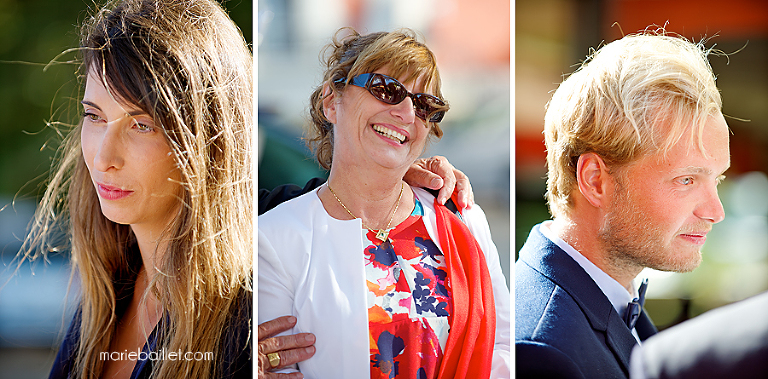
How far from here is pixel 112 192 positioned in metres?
2.84

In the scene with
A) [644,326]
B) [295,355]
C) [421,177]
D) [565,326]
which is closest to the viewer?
[565,326]

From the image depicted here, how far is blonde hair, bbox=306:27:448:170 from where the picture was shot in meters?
2.84

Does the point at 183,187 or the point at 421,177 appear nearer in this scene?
the point at 183,187

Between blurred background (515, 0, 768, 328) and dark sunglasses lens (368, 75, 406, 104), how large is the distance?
28.1 inches

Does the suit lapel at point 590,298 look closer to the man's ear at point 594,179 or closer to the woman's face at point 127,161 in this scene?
the man's ear at point 594,179

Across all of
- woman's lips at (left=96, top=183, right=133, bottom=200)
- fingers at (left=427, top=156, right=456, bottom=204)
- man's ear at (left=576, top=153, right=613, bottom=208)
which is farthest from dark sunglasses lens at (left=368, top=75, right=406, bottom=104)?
woman's lips at (left=96, top=183, right=133, bottom=200)

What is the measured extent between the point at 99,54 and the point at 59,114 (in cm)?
45

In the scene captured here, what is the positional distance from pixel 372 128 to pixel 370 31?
478 millimetres

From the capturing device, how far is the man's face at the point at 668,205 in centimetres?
288

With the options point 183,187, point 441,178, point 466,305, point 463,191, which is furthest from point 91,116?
point 466,305

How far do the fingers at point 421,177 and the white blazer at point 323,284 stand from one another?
1.8 inches

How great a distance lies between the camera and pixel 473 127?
9.95 feet

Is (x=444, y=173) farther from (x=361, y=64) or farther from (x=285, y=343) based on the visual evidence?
(x=285, y=343)

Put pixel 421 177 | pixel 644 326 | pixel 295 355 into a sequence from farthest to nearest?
pixel 644 326 < pixel 421 177 < pixel 295 355
